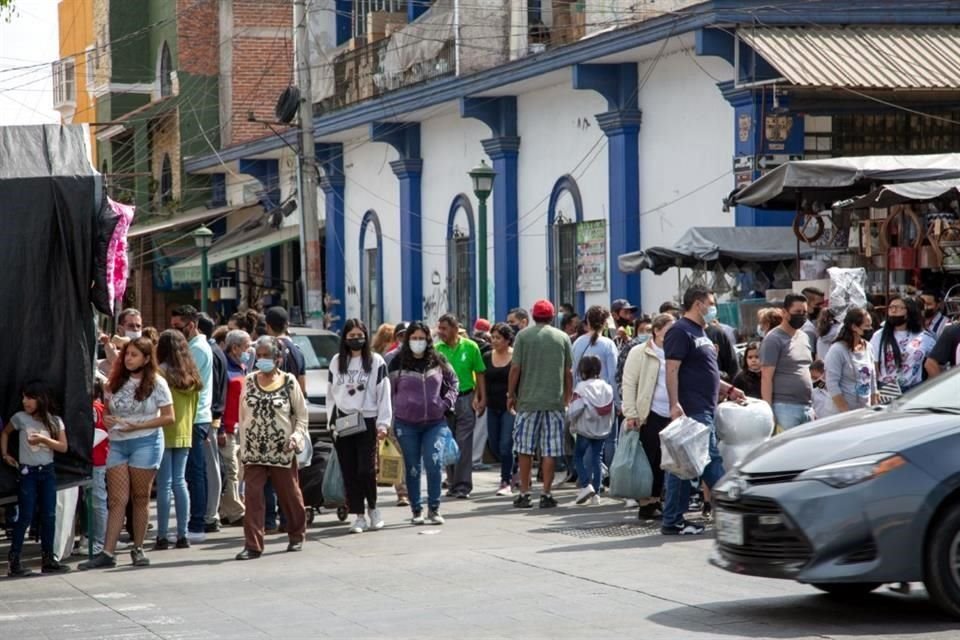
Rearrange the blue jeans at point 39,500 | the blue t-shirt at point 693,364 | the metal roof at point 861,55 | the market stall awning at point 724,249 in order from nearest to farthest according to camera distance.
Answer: the blue jeans at point 39,500 → the blue t-shirt at point 693,364 → the market stall awning at point 724,249 → the metal roof at point 861,55

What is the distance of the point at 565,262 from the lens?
27000 mm

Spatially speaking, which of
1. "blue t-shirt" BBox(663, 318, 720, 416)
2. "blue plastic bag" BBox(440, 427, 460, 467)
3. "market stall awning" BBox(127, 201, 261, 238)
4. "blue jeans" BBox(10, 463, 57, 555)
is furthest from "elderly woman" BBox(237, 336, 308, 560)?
"market stall awning" BBox(127, 201, 261, 238)

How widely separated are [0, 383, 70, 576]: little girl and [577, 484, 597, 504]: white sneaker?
5123 millimetres

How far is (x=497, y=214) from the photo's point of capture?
28.9 meters

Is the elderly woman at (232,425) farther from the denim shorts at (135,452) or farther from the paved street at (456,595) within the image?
the denim shorts at (135,452)

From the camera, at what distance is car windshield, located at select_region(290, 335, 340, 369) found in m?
22.0

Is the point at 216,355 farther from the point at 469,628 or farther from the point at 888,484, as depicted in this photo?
the point at 888,484

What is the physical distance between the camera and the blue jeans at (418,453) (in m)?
14.8

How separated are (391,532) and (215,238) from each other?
29599mm

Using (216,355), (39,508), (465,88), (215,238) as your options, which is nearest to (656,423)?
(216,355)

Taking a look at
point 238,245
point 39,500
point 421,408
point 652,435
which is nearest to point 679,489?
point 652,435

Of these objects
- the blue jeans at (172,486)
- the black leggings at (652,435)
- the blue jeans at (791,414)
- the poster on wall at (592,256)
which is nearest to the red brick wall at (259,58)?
the poster on wall at (592,256)

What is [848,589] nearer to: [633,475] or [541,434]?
[633,475]

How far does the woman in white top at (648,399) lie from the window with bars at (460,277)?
16456 millimetres
